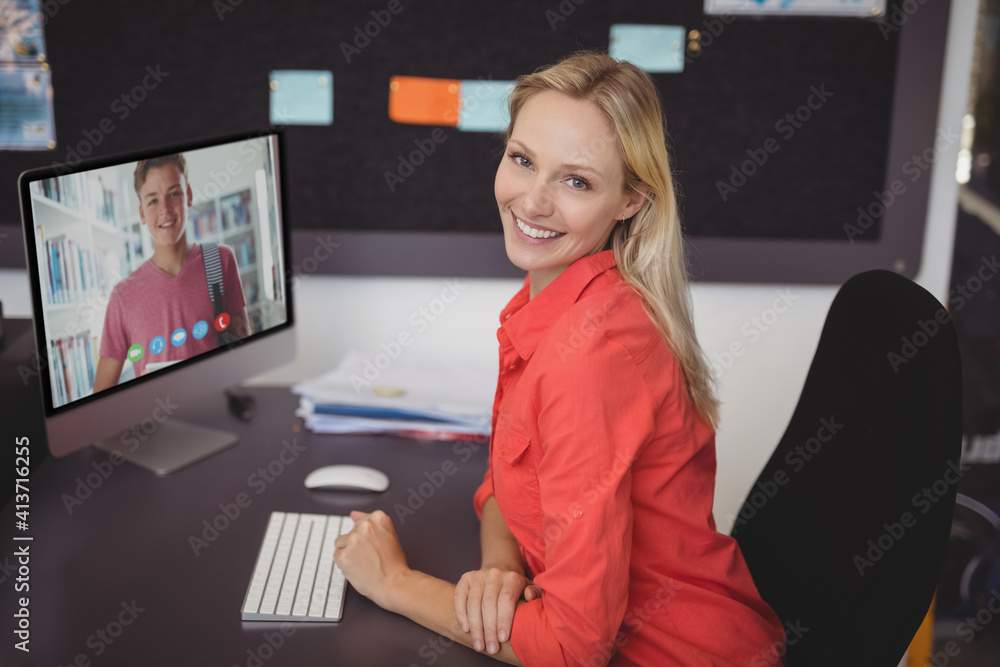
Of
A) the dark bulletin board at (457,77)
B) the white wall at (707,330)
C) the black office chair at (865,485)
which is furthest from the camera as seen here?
the white wall at (707,330)

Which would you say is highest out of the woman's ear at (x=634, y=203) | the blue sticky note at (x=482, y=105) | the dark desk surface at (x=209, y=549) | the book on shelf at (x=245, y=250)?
the blue sticky note at (x=482, y=105)

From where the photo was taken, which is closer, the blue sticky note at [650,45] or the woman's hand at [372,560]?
the woman's hand at [372,560]

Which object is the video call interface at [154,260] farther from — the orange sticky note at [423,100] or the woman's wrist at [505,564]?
the woman's wrist at [505,564]

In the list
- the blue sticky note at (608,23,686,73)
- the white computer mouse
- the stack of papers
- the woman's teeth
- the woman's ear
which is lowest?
the white computer mouse

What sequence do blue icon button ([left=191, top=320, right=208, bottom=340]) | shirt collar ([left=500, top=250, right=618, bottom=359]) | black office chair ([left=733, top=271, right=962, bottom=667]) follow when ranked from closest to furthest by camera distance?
black office chair ([left=733, top=271, right=962, bottom=667]) < shirt collar ([left=500, top=250, right=618, bottom=359]) < blue icon button ([left=191, top=320, right=208, bottom=340])

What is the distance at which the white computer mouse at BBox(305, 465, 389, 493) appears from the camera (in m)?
1.19

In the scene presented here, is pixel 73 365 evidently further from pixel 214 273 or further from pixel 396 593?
pixel 396 593

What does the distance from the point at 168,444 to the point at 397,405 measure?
1.15ft

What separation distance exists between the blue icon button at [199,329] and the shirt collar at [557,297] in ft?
1.63

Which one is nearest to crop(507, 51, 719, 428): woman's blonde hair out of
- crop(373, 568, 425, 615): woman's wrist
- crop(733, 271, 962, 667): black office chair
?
crop(733, 271, 962, 667): black office chair

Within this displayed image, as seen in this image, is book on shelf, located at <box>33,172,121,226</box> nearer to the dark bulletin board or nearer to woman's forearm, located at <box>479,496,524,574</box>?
the dark bulletin board

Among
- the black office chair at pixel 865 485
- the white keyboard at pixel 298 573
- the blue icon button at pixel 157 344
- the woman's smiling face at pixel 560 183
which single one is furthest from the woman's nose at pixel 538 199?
the blue icon button at pixel 157 344

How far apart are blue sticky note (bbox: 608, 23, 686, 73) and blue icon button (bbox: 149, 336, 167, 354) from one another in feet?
2.89

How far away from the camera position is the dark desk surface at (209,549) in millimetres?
884
